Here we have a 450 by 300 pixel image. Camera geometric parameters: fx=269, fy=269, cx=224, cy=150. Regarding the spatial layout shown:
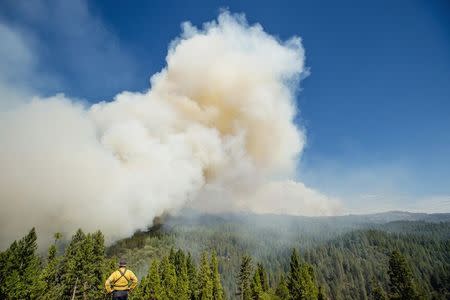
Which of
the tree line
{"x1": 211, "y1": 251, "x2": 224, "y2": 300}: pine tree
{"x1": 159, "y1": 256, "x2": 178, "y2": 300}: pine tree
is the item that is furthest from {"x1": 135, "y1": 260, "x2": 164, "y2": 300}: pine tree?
{"x1": 211, "y1": 251, "x2": 224, "y2": 300}: pine tree

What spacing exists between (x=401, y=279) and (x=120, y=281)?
59.0m

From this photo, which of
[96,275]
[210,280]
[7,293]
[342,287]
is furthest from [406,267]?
[342,287]

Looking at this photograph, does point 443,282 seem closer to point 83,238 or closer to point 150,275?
point 150,275

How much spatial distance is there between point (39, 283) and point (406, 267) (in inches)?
2498

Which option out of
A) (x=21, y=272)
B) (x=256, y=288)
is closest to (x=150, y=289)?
(x=21, y=272)

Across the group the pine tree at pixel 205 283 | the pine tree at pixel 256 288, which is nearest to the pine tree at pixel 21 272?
the pine tree at pixel 205 283

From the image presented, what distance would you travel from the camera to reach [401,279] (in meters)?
51.0

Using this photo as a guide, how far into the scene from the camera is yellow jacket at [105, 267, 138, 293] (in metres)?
9.72

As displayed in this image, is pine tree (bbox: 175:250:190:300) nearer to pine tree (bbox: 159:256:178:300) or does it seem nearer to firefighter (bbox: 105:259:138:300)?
pine tree (bbox: 159:256:178:300)

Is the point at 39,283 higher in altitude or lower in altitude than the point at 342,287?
higher

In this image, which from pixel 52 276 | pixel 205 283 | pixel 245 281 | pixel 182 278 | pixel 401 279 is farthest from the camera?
pixel 245 281

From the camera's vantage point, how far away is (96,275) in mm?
49875

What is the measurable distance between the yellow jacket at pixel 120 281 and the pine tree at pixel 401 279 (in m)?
57.4

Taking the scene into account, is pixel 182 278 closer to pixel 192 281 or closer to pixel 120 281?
pixel 192 281
